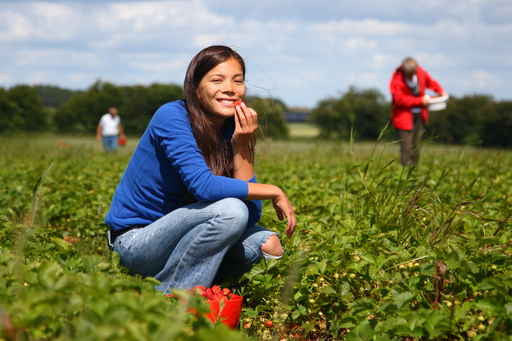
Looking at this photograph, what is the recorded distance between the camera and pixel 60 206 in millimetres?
4117

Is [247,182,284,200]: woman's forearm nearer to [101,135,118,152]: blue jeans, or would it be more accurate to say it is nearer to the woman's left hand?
the woman's left hand

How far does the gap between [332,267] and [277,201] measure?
41cm

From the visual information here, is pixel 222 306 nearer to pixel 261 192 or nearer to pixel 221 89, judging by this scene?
pixel 261 192

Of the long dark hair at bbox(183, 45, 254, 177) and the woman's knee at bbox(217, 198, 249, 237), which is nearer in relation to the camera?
the woman's knee at bbox(217, 198, 249, 237)

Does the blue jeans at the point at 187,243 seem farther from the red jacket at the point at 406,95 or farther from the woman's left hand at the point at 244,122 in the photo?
the red jacket at the point at 406,95

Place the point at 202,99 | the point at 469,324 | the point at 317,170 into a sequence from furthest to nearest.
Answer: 1. the point at 317,170
2. the point at 202,99
3. the point at 469,324

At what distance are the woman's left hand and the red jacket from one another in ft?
16.2

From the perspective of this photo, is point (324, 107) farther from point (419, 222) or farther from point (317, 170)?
point (419, 222)

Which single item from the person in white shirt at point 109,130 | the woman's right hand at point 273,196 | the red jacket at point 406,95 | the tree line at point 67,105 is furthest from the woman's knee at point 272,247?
the tree line at point 67,105

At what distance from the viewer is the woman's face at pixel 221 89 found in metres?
2.65

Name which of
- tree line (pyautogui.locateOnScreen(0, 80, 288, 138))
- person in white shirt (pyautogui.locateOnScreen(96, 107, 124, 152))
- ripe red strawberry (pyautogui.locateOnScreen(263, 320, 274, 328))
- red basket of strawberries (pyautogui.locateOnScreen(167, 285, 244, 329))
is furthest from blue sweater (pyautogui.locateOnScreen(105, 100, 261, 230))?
tree line (pyautogui.locateOnScreen(0, 80, 288, 138))

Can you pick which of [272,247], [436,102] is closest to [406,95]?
[436,102]

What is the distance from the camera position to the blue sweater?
97.8 inches

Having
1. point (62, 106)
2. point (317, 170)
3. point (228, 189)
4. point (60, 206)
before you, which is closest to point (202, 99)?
point (228, 189)
